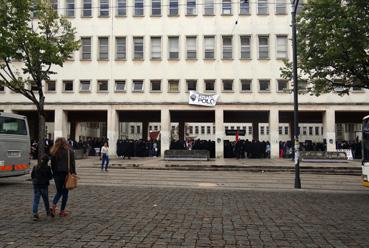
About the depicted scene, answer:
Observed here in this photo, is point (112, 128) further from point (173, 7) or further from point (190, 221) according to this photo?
point (190, 221)

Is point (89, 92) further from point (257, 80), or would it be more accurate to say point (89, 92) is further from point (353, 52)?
point (353, 52)

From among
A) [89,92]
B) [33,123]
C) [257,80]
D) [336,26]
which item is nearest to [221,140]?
[257,80]

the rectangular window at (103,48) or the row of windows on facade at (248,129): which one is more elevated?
the rectangular window at (103,48)

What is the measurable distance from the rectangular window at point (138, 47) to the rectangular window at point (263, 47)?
39.3 feet

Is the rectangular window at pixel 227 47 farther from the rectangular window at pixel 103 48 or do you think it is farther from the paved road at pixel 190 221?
the paved road at pixel 190 221

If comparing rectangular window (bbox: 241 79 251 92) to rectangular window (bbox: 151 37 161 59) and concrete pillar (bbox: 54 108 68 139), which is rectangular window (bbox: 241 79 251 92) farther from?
concrete pillar (bbox: 54 108 68 139)

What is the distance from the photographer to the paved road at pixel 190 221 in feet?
22.1

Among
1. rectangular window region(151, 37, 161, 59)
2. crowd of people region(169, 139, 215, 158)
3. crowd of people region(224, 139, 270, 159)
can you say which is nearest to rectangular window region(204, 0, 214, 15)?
rectangular window region(151, 37, 161, 59)

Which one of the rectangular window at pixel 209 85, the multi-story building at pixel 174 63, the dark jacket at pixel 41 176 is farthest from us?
the rectangular window at pixel 209 85

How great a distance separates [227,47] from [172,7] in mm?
7025

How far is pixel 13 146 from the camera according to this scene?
16109 millimetres

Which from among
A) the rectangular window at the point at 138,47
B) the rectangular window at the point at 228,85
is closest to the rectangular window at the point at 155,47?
the rectangular window at the point at 138,47

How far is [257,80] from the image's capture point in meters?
40.3

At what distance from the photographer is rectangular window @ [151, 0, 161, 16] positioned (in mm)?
41875
